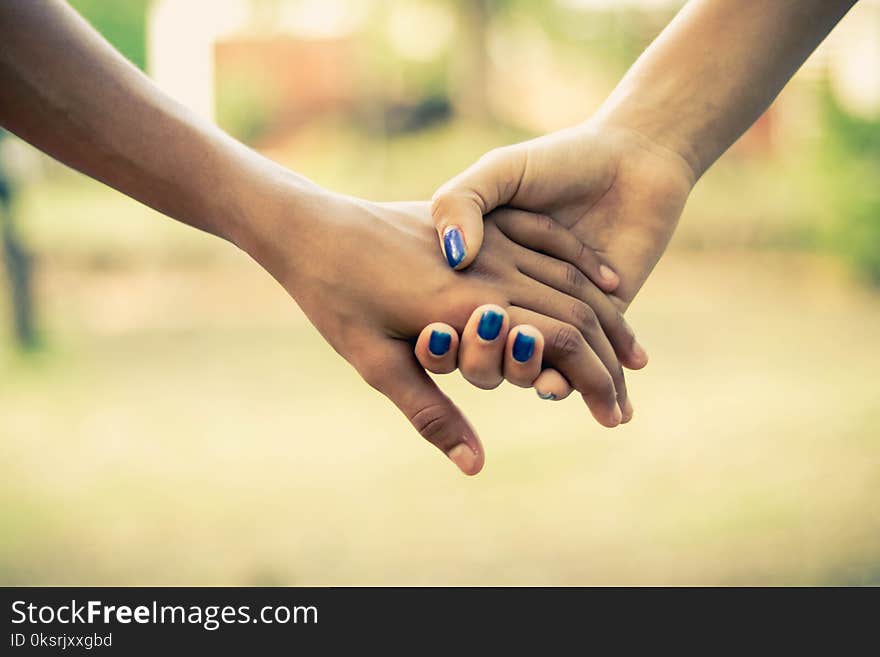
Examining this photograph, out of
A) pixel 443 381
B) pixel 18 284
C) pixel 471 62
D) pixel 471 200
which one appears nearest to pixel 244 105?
pixel 471 62

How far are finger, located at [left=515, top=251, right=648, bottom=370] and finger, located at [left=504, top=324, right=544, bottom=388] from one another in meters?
0.22

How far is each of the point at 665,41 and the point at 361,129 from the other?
7.76 meters

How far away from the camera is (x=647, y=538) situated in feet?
15.0

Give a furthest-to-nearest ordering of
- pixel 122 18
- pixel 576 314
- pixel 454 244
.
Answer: pixel 122 18
pixel 576 314
pixel 454 244

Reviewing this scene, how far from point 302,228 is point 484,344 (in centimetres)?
43

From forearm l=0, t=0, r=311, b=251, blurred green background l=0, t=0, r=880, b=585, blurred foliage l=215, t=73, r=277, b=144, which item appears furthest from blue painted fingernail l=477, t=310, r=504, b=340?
blurred foliage l=215, t=73, r=277, b=144

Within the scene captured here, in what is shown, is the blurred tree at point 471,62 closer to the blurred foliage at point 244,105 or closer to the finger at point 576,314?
the blurred foliage at point 244,105

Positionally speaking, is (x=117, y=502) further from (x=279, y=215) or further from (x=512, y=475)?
(x=279, y=215)

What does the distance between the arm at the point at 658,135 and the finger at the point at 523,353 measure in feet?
0.97

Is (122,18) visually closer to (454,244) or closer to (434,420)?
(454,244)

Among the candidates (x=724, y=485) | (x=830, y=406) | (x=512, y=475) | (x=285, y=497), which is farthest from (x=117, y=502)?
(x=830, y=406)

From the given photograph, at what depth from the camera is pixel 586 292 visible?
6.89 feet

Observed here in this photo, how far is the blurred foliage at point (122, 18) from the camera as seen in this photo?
797cm

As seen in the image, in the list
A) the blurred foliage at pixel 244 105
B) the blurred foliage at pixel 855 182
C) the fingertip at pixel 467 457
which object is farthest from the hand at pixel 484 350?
the blurred foliage at pixel 244 105
